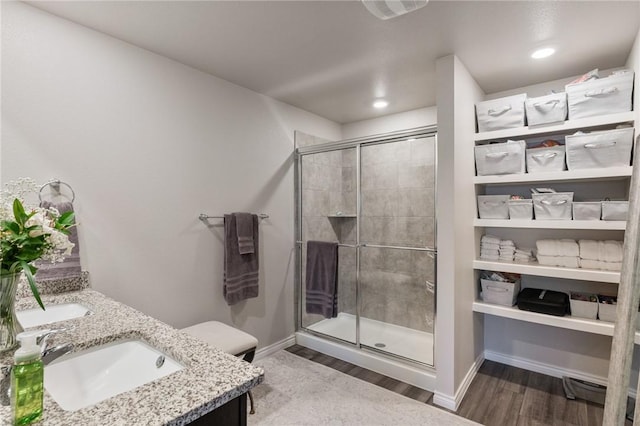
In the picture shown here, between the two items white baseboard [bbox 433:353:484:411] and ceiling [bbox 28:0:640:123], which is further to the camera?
white baseboard [bbox 433:353:484:411]

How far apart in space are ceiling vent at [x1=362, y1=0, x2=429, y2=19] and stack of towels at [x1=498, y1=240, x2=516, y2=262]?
2095mm

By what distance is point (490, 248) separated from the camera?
2.72 m

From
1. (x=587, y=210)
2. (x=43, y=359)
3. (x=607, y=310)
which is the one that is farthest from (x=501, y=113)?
(x=43, y=359)

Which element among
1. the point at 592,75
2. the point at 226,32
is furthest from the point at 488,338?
the point at 226,32

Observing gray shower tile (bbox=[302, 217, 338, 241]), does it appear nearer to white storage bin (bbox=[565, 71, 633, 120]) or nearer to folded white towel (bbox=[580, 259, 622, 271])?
folded white towel (bbox=[580, 259, 622, 271])

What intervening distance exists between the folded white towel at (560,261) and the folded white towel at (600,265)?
0.13ft

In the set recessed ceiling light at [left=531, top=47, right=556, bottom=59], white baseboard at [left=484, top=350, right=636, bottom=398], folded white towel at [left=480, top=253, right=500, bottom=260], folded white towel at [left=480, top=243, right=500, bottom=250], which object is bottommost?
white baseboard at [left=484, top=350, right=636, bottom=398]

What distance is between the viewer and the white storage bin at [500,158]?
2467 mm

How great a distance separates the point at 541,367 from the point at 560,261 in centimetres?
102

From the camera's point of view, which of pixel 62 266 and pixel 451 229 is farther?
pixel 451 229

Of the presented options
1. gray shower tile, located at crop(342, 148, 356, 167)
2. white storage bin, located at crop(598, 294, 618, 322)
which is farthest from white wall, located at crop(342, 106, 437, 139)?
white storage bin, located at crop(598, 294, 618, 322)

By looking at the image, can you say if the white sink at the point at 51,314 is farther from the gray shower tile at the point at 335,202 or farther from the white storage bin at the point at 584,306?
the white storage bin at the point at 584,306

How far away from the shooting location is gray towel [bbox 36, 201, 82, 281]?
174 cm

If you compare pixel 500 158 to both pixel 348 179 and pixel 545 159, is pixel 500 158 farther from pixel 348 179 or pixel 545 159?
pixel 348 179
